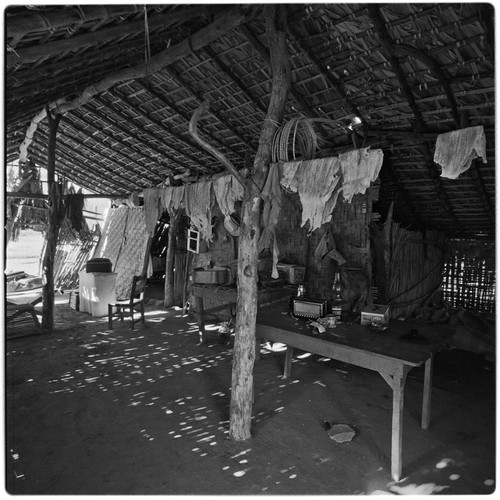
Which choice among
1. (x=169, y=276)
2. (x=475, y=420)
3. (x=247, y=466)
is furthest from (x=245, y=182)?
(x=169, y=276)

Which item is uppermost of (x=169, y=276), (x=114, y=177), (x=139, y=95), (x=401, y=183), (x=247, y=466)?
(x=139, y=95)

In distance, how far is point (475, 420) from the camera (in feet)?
13.1

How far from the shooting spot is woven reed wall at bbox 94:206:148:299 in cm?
1138

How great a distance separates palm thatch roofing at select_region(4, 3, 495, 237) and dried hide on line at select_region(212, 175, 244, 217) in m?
1.26

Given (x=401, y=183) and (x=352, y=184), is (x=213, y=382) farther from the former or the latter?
(x=401, y=183)

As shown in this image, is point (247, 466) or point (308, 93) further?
point (308, 93)

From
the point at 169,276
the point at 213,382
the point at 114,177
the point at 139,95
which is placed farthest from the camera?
the point at 114,177

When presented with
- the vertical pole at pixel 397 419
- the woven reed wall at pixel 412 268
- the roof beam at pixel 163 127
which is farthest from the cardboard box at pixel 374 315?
the roof beam at pixel 163 127

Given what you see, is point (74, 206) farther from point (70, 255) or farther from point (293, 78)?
point (293, 78)

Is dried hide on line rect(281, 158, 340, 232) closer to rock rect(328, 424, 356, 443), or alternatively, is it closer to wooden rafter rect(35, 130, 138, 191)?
rock rect(328, 424, 356, 443)

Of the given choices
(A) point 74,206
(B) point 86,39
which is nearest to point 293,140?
(B) point 86,39

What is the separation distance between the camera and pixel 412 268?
8117 mm

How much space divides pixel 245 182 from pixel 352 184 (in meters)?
1.07

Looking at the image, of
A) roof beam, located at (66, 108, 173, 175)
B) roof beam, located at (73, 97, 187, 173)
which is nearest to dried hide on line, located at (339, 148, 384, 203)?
roof beam, located at (73, 97, 187, 173)
